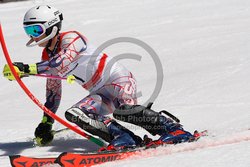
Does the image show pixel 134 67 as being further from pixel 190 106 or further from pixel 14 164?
pixel 14 164

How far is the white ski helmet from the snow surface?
1.58m

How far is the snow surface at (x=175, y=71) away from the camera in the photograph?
5.18 m

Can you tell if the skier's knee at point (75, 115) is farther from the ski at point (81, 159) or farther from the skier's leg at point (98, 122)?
the ski at point (81, 159)

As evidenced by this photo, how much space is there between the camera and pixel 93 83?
6.20m

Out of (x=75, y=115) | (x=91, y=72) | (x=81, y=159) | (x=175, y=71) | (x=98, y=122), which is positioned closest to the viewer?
(x=81, y=159)

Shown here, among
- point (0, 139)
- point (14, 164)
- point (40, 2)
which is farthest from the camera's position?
point (40, 2)

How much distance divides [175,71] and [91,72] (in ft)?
18.5

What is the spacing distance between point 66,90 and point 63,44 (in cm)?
521

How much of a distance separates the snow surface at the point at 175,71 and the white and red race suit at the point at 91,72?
79 centimetres

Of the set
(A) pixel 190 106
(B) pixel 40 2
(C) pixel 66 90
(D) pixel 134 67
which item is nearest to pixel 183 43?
(D) pixel 134 67

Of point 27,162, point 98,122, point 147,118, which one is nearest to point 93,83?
point 98,122

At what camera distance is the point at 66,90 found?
441 inches

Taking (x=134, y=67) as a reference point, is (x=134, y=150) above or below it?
below

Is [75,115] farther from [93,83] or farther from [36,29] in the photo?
[36,29]
